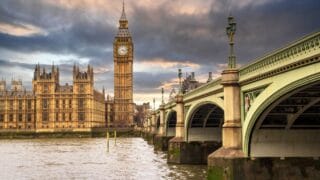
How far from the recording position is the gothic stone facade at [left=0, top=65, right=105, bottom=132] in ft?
427

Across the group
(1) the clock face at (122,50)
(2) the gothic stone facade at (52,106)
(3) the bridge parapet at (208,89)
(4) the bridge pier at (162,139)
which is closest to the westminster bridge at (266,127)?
(3) the bridge parapet at (208,89)

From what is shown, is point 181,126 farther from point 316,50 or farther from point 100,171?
point 316,50

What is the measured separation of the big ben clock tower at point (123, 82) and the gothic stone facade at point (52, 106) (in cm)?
715

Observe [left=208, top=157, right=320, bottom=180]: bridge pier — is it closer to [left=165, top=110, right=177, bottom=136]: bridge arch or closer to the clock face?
[left=165, top=110, right=177, bottom=136]: bridge arch

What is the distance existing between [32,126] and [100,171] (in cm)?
10436

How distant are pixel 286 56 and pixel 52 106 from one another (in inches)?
4716

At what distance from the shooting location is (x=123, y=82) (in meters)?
142

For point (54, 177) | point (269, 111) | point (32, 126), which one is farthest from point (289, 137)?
point (32, 126)

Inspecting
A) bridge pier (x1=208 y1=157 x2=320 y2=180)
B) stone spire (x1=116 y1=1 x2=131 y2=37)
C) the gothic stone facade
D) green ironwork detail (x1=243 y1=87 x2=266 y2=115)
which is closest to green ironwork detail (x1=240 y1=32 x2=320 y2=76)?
green ironwork detail (x1=243 y1=87 x2=266 y2=115)

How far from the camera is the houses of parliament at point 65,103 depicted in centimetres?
13038

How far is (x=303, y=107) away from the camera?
1952cm

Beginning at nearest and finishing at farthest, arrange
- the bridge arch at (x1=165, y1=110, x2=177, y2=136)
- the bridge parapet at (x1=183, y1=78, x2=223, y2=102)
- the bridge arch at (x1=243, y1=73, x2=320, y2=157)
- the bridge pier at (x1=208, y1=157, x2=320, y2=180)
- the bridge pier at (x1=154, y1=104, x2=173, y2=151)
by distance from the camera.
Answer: the bridge pier at (x1=208, y1=157, x2=320, y2=180)
the bridge arch at (x1=243, y1=73, x2=320, y2=157)
the bridge parapet at (x1=183, y1=78, x2=223, y2=102)
the bridge pier at (x1=154, y1=104, x2=173, y2=151)
the bridge arch at (x1=165, y1=110, x2=177, y2=136)

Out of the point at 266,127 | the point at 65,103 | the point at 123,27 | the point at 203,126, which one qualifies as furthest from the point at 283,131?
the point at 123,27

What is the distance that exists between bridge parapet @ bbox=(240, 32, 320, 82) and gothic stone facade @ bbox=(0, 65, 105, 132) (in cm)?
11132
